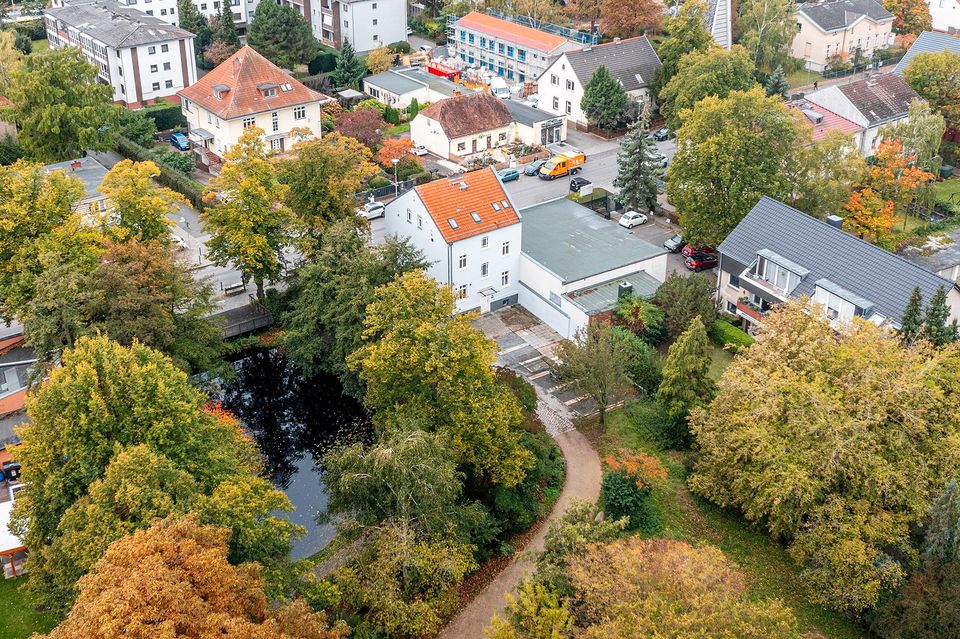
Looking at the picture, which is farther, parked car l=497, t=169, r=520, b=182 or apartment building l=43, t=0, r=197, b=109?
apartment building l=43, t=0, r=197, b=109

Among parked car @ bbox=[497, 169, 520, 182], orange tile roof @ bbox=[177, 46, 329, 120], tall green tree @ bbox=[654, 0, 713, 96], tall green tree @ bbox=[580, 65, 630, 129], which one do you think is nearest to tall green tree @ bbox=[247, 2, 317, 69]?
orange tile roof @ bbox=[177, 46, 329, 120]

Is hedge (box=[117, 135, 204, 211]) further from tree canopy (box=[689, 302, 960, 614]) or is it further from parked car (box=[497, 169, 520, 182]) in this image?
tree canopy (box=[689, 302, 960, 614])

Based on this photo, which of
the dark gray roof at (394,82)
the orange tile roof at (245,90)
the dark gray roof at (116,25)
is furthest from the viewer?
the dark gray roof at (394,82)

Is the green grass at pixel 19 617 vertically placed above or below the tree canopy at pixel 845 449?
below

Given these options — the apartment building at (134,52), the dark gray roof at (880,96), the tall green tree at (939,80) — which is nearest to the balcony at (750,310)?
the dark gray roof at (880,96)

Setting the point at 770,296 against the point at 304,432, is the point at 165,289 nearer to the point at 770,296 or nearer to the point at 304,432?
the point at 304,432

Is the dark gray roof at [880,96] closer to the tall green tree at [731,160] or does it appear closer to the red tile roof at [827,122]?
the red tile roof at [827,122]

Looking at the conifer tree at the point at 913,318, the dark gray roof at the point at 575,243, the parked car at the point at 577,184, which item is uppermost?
the conifer tree at the point at 913,318

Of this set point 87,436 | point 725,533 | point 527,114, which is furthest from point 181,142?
point 725,533
